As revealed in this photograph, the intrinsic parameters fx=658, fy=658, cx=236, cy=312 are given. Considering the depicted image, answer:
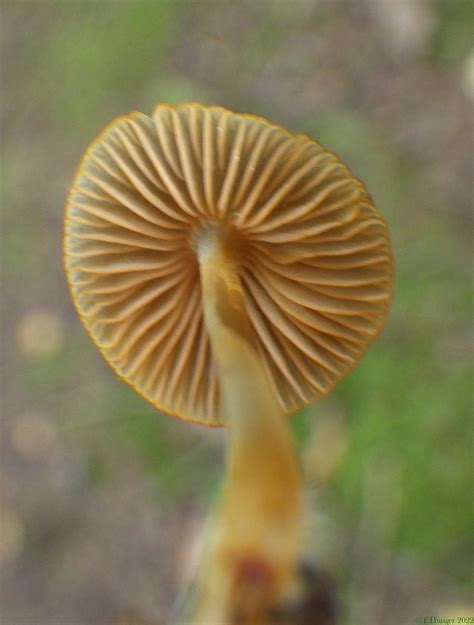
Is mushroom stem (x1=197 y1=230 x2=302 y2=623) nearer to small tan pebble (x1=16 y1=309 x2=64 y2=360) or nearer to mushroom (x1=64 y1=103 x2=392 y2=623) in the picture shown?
mushroom (x1=64 y1=103 x2=392 y2=623)

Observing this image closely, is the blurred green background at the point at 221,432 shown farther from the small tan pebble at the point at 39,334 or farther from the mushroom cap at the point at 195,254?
the mushroom cap at the point at 195,254

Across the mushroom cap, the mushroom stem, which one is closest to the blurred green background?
the mushroom cap

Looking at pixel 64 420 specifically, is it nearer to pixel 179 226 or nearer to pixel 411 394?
pixel 411 394

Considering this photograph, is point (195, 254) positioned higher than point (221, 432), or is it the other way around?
point (195, 254)

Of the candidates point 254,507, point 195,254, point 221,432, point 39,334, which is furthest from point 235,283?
point 39,334

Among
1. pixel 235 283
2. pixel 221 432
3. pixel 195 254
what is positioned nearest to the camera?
pixel 235 283

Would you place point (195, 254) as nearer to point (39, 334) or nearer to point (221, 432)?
point (221, 432)
